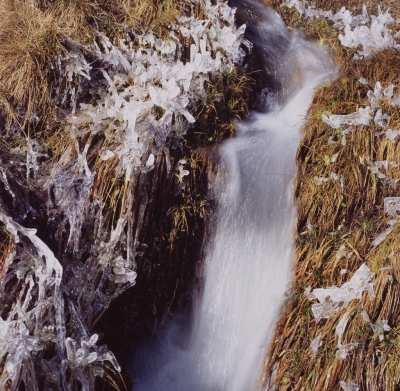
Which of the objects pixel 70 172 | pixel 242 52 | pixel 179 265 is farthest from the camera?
pixel 242 52

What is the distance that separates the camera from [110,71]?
389cm

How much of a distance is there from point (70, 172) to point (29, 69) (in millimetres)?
908

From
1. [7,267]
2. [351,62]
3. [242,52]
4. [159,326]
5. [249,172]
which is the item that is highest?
[351,62]

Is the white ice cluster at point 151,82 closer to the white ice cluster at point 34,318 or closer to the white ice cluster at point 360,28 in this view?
the white ice cluster at point 34,318

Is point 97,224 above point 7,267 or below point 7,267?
above

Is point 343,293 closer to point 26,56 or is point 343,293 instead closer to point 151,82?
point 151,82

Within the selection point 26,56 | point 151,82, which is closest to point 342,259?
point 151,82

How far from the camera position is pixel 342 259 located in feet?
11.3

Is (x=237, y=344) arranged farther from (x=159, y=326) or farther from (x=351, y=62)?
(x=351, y=62)

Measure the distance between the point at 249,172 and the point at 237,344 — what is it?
4.23ft

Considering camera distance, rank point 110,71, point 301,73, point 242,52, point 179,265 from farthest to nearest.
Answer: point 301,73, point 242,52, point 110,71, point 179,265

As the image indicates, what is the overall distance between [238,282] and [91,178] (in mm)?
1311

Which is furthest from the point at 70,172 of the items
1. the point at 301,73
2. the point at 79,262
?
the point at 301,73

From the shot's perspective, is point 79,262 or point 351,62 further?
point 351,62
